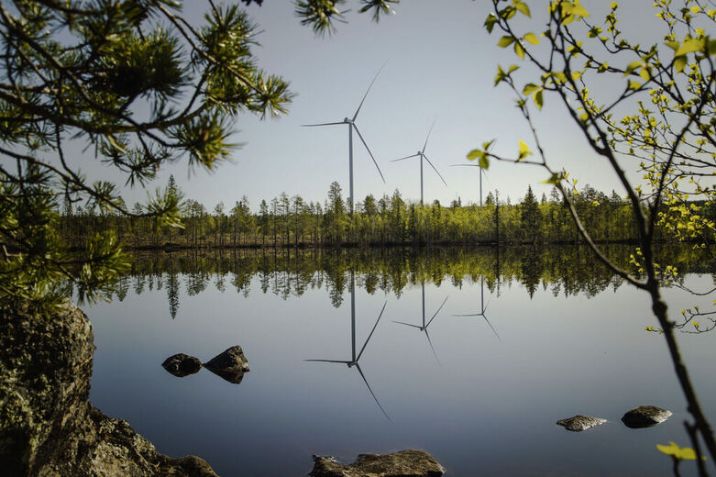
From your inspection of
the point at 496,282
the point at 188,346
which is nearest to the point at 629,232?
the point at 496,282

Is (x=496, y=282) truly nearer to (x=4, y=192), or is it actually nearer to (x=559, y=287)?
(x=559, y=287)

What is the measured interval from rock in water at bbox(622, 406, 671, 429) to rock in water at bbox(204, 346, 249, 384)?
12.1 meters

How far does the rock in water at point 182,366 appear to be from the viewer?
668 inches

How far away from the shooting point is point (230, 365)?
1692 cm

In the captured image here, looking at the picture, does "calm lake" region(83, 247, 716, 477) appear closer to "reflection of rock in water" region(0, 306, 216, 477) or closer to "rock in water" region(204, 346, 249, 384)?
"rock in water" region(204, 346, 249, 384)

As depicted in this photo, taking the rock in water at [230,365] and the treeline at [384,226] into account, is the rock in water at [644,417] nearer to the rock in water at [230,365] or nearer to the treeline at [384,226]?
the rock in water at [230,365]

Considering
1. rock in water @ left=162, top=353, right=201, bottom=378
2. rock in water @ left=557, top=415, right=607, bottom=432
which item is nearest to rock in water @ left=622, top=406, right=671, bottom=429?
rock in water @ left=557, top=415, right=607, bottom=432

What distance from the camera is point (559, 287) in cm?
3712

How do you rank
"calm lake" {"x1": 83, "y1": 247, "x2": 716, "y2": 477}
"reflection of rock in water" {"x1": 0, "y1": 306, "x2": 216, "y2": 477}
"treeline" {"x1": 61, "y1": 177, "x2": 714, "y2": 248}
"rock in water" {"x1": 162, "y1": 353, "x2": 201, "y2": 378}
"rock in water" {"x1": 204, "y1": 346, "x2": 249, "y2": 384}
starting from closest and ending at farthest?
1. "reflection of rock in water" {"x1": 0, "y1": 306, "x2": 216, "y2": 477}
2. "calm lake" {"x1": 83, "y1": 247, "x2": 716, "y2": 477}
3. "rock in water" {"x1": 204, "y1": 346, "x2": 249, "y2": 384}
4. "rock in water" {"x1": 162, "y1": 353, "x2": 201, "y2": 378}
5. "treeline" {"x1": 61, "y1": 177, "x2": 714, "y2": 248}

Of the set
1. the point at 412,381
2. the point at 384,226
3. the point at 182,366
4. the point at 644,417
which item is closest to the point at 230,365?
the point at 182,366

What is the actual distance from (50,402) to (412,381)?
11.9 meters

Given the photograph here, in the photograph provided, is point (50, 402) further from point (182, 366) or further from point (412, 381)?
point (182, 366)

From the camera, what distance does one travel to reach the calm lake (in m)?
10.3

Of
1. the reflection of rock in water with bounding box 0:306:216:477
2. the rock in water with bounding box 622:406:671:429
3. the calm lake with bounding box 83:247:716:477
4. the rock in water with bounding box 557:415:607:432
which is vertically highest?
the reflection of rock in water with bounding box 0:306:216:477
